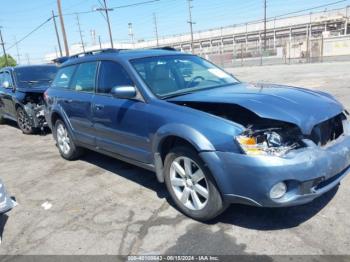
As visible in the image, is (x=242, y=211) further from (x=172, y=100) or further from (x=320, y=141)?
(x=172, y=100)

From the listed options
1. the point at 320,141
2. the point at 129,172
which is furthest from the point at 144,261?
the point at 129,172

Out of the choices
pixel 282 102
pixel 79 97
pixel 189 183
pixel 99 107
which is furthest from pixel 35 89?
pixel 282 102

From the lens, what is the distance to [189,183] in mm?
3604

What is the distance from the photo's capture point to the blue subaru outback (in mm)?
3016

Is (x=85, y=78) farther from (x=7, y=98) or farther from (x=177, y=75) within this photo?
(x=7, y=98)

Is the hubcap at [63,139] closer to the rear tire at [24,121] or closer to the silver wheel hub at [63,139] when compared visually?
the silver wheel hub at [63,139]

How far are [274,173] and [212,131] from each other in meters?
0.66

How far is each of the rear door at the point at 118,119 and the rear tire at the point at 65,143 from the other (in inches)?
43.0

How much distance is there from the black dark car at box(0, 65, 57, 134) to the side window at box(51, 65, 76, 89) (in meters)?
2.39

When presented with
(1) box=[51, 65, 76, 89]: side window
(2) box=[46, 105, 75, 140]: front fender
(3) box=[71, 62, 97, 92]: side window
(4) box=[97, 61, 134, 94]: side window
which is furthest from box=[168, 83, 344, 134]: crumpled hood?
(1) box=[51, 65, 76, 89]: side window

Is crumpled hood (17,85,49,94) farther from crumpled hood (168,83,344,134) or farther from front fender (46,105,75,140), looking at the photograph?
crumpled hood (168,83,344,134)

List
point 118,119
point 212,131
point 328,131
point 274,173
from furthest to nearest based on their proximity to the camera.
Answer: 1. point 118,119
2. point 328,131
3. point 212,131
4. point 274,173

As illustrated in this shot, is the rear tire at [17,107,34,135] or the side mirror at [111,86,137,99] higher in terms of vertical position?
the side mirror at [111,86,137,99]

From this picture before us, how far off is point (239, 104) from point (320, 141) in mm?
866
